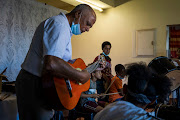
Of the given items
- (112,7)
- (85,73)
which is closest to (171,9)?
(112,7)

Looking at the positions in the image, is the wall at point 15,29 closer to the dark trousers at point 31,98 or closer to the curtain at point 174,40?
the dark trousers at point 31,98

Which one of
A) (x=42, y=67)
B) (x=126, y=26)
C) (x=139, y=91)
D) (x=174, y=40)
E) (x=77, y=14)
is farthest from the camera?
(x=174, y=40)

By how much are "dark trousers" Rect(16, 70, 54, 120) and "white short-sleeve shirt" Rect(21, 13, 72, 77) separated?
56 millimetres

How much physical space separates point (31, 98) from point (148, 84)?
789mm

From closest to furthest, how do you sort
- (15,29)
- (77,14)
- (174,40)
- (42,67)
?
(42,67) → (77,14) → (15,29) → (174,40)

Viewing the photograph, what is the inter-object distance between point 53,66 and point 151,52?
15.4ft

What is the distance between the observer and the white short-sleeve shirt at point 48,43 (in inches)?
49.3

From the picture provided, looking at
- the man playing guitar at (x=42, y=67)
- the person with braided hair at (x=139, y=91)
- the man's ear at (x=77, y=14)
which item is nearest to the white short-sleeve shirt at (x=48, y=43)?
the man playing guitar at (x=42, y=67)

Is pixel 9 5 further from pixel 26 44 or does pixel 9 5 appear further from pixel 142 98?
pixel 142 98

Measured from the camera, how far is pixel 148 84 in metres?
1.18

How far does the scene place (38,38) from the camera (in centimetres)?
138

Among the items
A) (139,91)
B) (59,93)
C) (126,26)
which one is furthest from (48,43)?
(126,26)

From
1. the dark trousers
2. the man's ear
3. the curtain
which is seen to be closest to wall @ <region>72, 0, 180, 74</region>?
the curtain

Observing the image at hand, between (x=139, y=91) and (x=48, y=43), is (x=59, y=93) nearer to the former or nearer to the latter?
(x=48, y=43)
